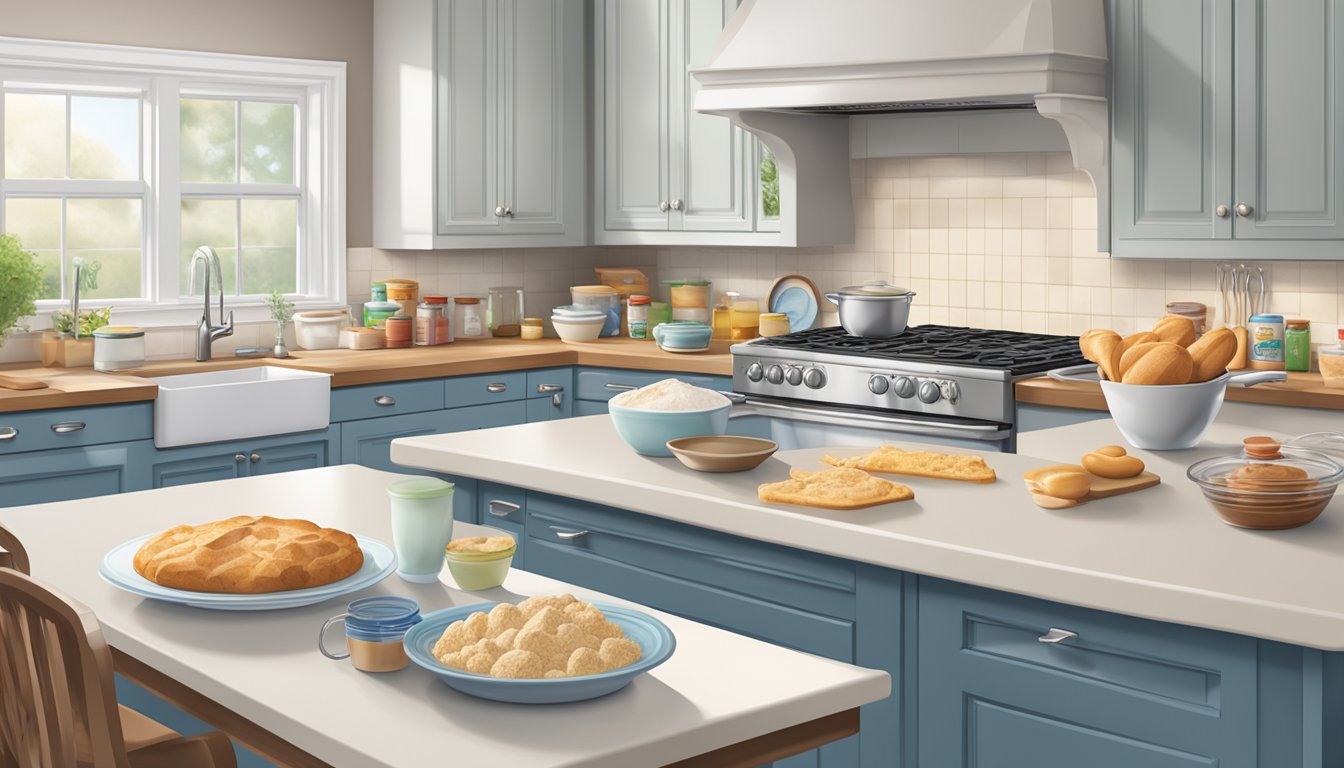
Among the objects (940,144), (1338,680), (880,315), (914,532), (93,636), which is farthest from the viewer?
(940,144)

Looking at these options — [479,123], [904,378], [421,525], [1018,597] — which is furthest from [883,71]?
[421,525]

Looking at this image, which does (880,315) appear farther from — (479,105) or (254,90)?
(254,90)

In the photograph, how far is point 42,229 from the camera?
4.93m

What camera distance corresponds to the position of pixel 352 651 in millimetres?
1608

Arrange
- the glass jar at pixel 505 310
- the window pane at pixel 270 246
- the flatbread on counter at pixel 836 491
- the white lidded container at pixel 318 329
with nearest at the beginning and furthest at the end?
the flatbread on counter at pixel 836 491
the white lidded container at pixel 318 329
the window pane at pixel 270 246
the glass jar at pixel 505 310

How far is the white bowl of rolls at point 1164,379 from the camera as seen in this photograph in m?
2.72

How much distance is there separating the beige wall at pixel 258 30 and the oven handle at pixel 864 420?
76.5 inches

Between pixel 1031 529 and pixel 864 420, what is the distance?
7.44 ft

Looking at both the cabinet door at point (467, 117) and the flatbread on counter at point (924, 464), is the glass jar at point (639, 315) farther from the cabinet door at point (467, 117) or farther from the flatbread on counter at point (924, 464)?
the flatbread on counter at point (924, 464)

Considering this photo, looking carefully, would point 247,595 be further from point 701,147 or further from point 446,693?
point 701,147

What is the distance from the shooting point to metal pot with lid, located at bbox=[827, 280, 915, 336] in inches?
190

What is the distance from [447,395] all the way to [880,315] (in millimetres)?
1582

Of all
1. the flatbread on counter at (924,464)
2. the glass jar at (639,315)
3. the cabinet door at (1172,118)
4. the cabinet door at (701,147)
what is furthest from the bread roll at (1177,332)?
the glass jar at (639,315)

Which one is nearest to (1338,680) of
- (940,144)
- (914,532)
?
(914,532)
